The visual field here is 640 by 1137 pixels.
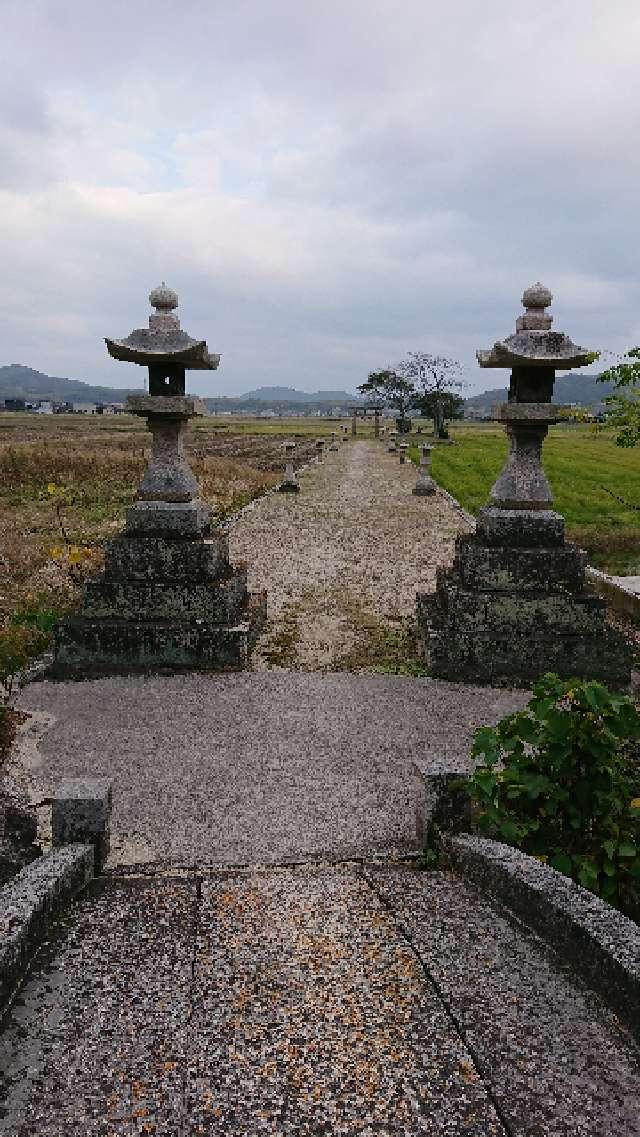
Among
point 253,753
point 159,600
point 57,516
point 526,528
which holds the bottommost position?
point 253,753

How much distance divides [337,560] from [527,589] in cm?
592

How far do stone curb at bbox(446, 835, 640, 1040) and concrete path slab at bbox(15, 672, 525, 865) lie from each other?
1.96ft

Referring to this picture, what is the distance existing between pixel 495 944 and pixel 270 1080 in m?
1.27

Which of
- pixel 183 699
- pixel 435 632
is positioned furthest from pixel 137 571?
pixel 435 632

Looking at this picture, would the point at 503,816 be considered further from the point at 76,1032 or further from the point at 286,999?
the point at 76,1032

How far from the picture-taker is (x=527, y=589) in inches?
291

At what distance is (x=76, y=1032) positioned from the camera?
9.27 ft

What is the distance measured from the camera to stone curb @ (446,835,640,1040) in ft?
9.67

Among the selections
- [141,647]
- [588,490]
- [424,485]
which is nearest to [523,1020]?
[141,647]

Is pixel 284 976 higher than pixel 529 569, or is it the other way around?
pixel 529 569

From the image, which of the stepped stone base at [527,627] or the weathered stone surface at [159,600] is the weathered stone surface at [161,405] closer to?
the weathered stone surface at [159,600]

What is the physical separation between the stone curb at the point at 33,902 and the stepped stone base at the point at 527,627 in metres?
4.37

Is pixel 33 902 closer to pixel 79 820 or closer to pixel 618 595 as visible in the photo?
pixel 79 820

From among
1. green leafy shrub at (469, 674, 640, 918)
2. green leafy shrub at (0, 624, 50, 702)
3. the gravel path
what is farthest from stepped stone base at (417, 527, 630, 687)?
green leafy shrub at (0, 624, 50, 702)
